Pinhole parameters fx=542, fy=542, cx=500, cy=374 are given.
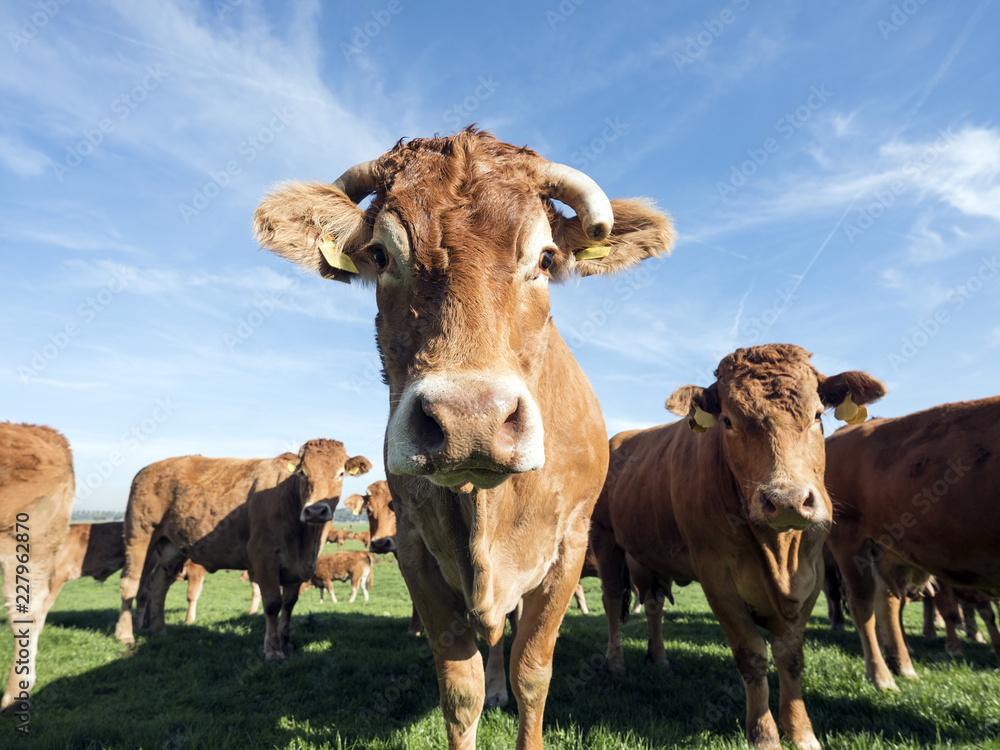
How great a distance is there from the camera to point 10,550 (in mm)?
5488

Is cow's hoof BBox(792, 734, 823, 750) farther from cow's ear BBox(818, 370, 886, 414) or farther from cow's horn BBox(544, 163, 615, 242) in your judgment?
cow's horn BBox(544, 163, 615, 242)

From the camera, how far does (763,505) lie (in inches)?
144

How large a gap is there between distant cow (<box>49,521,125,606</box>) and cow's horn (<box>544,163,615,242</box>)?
13.1m

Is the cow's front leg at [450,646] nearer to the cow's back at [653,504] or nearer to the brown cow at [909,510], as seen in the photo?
the cow's back at [653,504]

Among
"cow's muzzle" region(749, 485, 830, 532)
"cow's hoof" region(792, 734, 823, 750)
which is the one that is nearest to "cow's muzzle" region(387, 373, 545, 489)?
"cow's muzzle" region(749, 485, 830, 532)

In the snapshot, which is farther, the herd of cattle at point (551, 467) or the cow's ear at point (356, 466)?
the cow's ear at point (356, 466)

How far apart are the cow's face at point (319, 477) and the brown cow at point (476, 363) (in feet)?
17.6

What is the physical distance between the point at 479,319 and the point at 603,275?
162 centimetres

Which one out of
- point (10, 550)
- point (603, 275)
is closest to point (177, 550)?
point (10, 550)

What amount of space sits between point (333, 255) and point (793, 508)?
10.4 feet

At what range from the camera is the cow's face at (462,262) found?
1837mm

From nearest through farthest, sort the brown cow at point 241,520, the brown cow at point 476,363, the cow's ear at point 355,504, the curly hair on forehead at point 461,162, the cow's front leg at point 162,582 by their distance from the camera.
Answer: the brown cow at point 476,363
the curly hair on forehead at point 461,162
the brown cow at point 241,520
the cow's front leg at point 162,582
the cow's ear at point 355,504

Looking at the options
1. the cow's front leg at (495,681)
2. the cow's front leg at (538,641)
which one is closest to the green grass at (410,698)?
the cow's front leg at (495,681)

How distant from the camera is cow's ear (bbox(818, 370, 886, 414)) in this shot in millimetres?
4457
